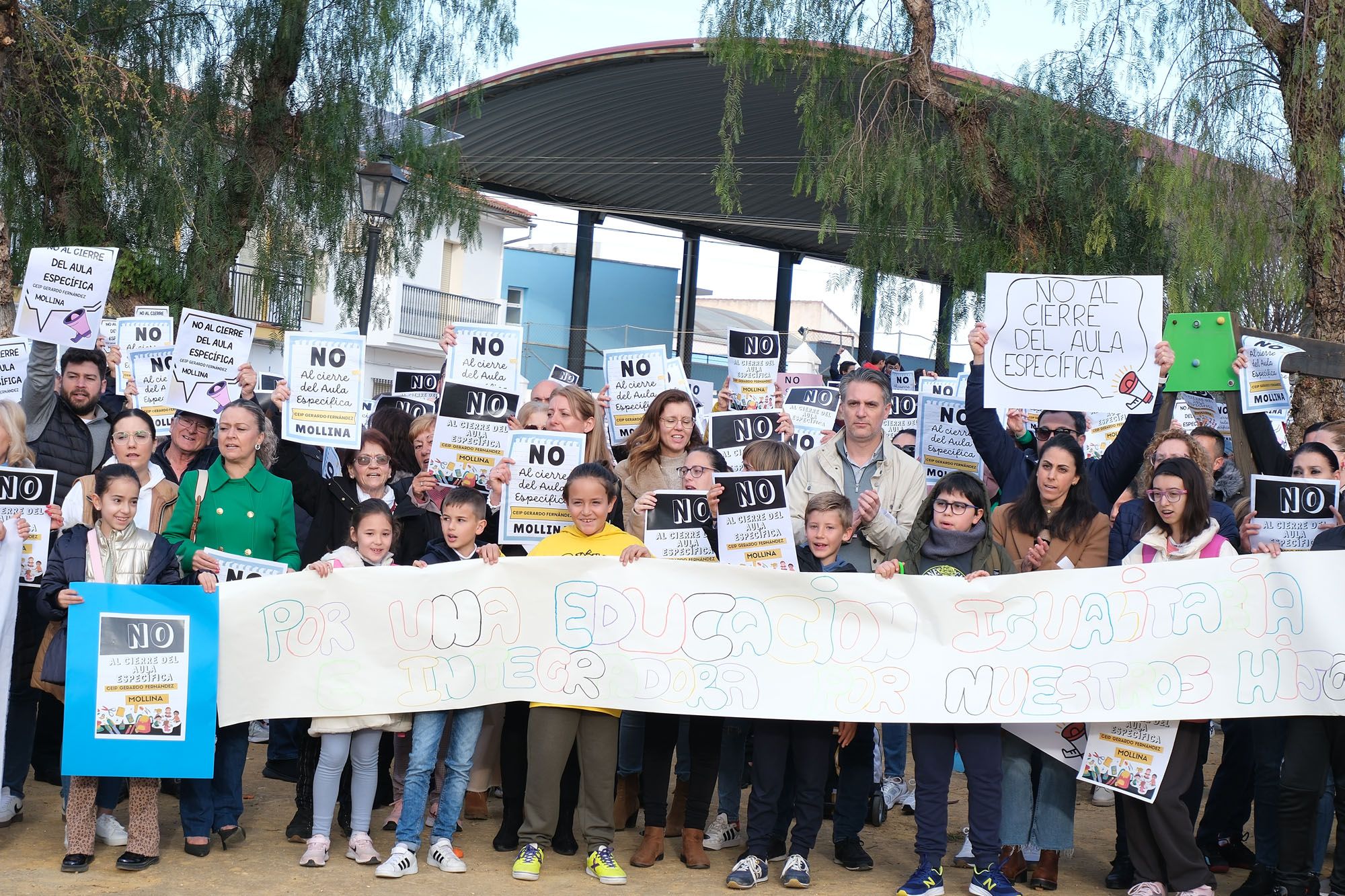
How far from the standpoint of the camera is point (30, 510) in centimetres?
579

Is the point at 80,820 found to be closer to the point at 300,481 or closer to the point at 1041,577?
the point at 300,481

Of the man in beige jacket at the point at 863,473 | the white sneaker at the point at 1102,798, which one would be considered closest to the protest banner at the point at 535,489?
the man in beige jacket at the point at 863,473

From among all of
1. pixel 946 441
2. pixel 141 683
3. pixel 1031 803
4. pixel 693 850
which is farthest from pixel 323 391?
pixel 1031 803

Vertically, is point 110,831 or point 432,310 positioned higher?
point 432,310

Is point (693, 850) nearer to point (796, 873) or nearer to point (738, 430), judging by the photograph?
point (796, 873)

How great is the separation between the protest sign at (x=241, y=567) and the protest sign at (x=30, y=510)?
65 centimetres

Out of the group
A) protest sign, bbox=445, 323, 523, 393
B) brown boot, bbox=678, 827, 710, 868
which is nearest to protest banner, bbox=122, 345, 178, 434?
protest sign, bbox=445, 323, 523, 393

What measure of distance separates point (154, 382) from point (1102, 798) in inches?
232

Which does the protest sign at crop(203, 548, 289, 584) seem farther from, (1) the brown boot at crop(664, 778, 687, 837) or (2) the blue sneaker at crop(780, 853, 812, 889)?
(2) the blue sneaker at crop(780, 853, 812, 889)

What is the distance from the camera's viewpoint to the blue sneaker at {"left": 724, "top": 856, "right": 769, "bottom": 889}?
218 inches

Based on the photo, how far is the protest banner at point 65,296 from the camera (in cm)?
779

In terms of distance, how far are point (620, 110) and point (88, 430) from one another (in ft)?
56.9

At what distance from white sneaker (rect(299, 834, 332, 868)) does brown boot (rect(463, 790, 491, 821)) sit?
3.10 ft

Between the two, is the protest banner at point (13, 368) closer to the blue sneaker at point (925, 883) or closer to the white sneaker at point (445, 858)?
the white sneaker at point (445, 858)
